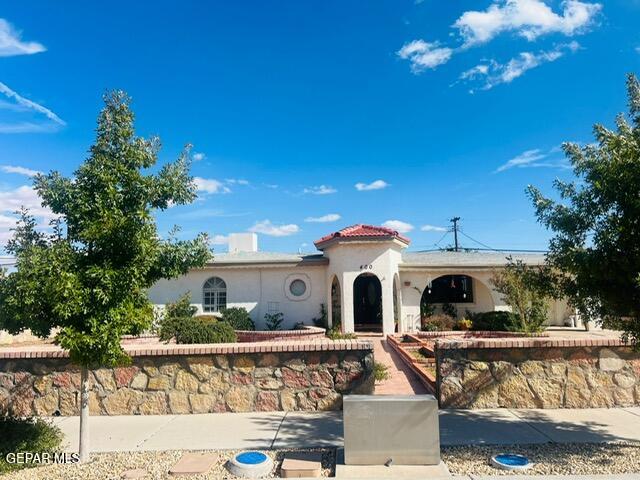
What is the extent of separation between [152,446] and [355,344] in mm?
3450

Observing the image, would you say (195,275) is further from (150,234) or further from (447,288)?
(150,234)

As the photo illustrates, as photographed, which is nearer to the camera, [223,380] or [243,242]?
[223,380]

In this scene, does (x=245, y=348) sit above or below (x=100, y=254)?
below

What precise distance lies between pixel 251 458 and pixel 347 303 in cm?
1425

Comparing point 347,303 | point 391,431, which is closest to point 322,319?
point 347,303

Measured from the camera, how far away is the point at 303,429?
6.93m

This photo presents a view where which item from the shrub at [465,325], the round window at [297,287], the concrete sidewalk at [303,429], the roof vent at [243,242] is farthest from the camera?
the roof vent at [243,242]

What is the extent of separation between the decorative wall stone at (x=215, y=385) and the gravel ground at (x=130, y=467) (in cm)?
199

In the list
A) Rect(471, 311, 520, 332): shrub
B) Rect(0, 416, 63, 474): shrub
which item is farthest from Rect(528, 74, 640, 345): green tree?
Rect(471, 311, 520, 332): shrub

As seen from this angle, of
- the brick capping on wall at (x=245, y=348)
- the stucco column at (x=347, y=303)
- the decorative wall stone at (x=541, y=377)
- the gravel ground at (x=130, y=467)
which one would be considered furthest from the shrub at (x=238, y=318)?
the gravel ground at (x=130, y=467)

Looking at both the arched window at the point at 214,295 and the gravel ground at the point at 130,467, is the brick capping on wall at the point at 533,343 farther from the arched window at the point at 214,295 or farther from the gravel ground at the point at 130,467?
the arched window at the point at 214,295

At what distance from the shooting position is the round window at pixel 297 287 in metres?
21.4

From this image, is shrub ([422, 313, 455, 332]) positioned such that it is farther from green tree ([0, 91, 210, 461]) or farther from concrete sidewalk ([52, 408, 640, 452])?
green tree ([0, 91, 210, 461])

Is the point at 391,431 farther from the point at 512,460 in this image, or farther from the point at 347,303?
A: the point at 347,303
